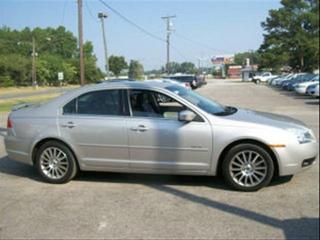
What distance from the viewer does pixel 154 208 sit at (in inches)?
233

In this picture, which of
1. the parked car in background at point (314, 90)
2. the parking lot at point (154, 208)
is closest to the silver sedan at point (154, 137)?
the parking lot at point (154, 208)

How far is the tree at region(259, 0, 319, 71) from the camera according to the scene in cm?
408

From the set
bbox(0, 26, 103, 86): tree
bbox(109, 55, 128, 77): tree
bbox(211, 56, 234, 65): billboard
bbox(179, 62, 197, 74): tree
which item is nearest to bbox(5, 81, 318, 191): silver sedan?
bbox(0, 26, 103, 86): tree

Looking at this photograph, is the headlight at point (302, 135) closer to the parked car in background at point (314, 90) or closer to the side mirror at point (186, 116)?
the side mirror at point (186, 116)

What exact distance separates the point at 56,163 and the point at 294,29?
13.2 feet

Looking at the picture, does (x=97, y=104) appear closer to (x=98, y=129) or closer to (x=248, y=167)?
(x=98, y=129)

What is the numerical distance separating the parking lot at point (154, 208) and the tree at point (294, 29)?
46.3 inches

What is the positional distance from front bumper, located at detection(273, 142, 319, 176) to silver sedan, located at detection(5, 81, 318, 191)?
13 mm

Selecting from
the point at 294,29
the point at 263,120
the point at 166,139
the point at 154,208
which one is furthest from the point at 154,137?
the point at 294,29

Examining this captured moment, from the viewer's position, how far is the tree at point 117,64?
374 ft

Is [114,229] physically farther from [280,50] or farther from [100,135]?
[280,50]

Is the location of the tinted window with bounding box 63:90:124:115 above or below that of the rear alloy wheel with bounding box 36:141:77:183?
above

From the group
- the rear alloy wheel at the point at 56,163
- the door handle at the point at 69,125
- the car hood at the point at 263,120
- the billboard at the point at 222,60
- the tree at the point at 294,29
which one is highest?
the billboard at the point at 222,60

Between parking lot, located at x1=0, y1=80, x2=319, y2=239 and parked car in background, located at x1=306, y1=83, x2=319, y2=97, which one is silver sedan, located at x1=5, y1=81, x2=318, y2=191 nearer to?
parking lot, located at x1=0, y1=80, x2=319, y2=239
